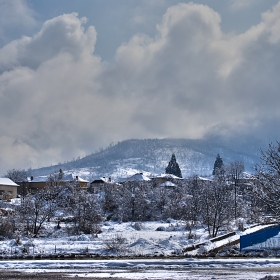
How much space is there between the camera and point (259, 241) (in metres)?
27.7

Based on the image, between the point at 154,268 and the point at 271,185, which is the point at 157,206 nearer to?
the point at 154,268

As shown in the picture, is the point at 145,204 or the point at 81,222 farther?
the point at 145,204

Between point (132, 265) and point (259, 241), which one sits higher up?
point (259, 241)

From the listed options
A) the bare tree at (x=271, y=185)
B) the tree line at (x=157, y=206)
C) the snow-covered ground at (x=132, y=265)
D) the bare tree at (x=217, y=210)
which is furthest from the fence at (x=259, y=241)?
the bare tree at (x=271, y=185)

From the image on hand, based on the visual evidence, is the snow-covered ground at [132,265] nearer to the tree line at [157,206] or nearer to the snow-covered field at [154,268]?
the snow-covered field at [154,268]

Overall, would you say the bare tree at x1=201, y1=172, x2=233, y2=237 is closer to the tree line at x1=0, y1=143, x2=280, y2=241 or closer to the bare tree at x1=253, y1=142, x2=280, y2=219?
the tree line at x1=0, y1=143, x2=280, y2=241

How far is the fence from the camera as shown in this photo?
85.1ft

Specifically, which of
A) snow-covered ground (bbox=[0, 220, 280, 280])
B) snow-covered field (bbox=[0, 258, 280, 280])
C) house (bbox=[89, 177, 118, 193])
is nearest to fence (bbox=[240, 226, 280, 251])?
snow-covered ground (bbox=[0, 220, 280, 280])

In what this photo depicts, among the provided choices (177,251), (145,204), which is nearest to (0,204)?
(145,204)

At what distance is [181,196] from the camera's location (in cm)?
7038

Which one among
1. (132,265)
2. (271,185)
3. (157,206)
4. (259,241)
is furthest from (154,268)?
(157,206)

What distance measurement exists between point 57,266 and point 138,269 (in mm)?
4291

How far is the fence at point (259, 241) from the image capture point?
25.9 metres

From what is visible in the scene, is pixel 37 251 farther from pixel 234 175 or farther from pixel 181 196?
pixel 234 175
